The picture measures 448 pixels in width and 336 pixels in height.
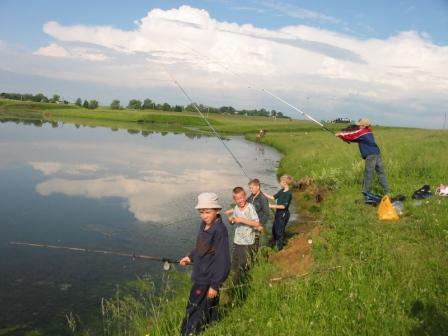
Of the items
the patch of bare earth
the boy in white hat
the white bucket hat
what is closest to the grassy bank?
the patch of bare earth

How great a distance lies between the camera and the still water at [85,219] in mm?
9000

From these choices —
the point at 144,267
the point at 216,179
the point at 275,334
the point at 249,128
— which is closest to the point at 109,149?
the point at 216,179

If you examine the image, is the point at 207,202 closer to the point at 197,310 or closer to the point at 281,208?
the point at 197,310

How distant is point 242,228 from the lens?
808 centimetres

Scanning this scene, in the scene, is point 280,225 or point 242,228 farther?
point 280,225

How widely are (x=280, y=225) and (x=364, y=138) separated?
11.0 ft

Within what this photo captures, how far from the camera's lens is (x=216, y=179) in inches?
961

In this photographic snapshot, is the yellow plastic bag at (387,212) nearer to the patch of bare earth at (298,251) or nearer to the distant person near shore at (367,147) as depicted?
the patch of bare earth at (298,251)

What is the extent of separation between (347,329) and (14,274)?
24.4 feet

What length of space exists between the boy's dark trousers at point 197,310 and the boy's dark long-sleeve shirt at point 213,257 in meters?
0.13

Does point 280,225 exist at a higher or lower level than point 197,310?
higher

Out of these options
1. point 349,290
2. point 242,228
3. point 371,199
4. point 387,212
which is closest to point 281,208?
point 242,228

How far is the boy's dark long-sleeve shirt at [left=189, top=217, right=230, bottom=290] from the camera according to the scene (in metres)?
5.73

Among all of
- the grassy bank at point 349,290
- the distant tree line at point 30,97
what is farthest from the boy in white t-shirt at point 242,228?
the distant tree line at point 30,97
